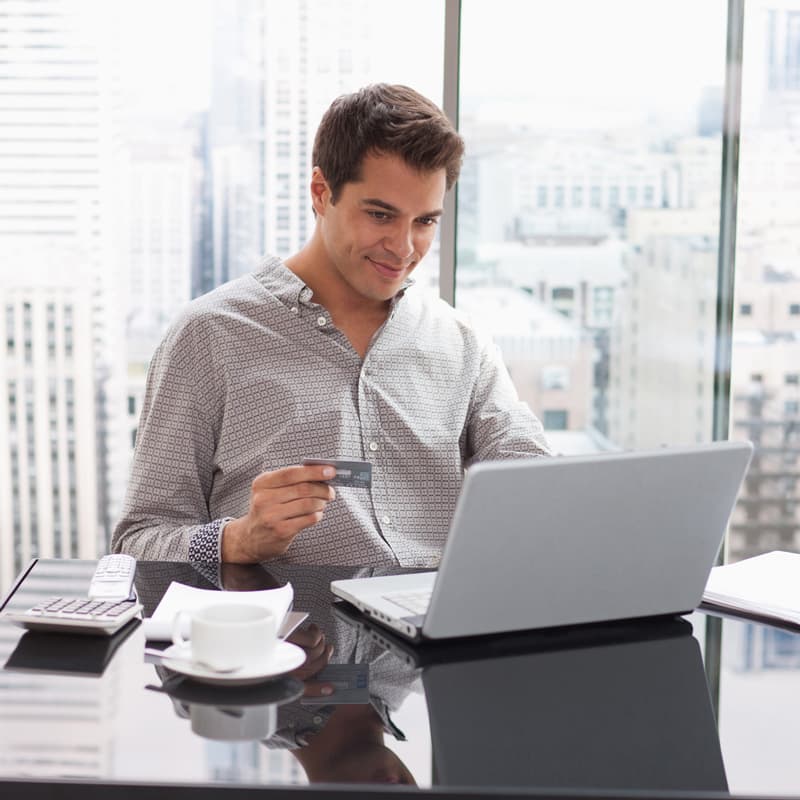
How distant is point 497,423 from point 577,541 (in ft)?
2.65

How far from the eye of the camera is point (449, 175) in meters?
1.97

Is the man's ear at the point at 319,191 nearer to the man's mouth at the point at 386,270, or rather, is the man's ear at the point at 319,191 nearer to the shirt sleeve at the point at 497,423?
the man's mouth at the point at 386,270

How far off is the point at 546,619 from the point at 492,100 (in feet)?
5.69

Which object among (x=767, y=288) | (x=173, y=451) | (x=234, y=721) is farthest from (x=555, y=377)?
(x=234, y=721)

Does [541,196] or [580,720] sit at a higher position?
[541,196]

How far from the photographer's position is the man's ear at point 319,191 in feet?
6.59

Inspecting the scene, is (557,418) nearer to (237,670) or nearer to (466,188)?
(466,188)

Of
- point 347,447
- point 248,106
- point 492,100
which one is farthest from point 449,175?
point 248,106

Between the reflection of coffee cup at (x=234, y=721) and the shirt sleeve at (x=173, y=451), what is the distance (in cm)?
67

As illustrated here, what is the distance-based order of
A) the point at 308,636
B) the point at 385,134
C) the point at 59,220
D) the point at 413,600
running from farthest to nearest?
the point at 59,220 < the point at 385,134 < the point at 413,600 < the point at 308,636

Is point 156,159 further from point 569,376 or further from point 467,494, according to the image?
point 467,494

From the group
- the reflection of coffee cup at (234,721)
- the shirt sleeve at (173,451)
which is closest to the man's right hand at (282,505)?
the shirt sleeve at (173,451)

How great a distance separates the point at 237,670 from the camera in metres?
1.05

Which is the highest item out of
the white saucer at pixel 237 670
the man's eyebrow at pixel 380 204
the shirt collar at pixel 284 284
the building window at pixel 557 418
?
the man's eyebrow at pixel 380 204
